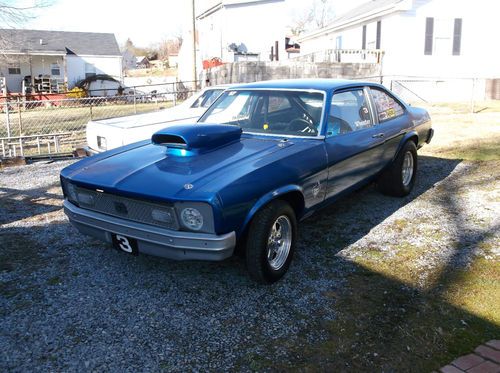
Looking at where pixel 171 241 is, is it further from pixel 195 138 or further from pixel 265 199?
pixel 195 138

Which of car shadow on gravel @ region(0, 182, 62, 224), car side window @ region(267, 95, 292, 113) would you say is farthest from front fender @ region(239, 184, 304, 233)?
car shadow on gravel @ region(0, 182, 62, 224)

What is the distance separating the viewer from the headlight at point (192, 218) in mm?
3152

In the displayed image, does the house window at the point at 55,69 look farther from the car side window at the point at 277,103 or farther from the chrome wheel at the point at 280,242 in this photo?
the chrome wheel at the point at 280,242

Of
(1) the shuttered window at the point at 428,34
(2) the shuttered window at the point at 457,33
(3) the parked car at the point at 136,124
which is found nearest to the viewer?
(3) the parked car at the point at 136,124

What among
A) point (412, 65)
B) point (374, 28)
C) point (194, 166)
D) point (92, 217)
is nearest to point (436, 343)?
point (194, 166)

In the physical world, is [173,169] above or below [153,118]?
below

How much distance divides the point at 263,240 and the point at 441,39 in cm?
1968

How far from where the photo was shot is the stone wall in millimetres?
19312

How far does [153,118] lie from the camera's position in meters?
8.07

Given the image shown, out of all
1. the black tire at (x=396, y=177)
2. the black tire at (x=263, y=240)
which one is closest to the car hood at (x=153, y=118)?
the black tire at (x=396, y=177)

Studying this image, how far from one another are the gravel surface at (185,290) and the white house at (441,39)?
51.6 feet

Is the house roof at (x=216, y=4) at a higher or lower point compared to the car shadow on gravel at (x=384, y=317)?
higher

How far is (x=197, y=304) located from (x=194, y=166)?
1023 millimetres

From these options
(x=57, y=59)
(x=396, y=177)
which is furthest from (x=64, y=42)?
(x=396, y=177)
